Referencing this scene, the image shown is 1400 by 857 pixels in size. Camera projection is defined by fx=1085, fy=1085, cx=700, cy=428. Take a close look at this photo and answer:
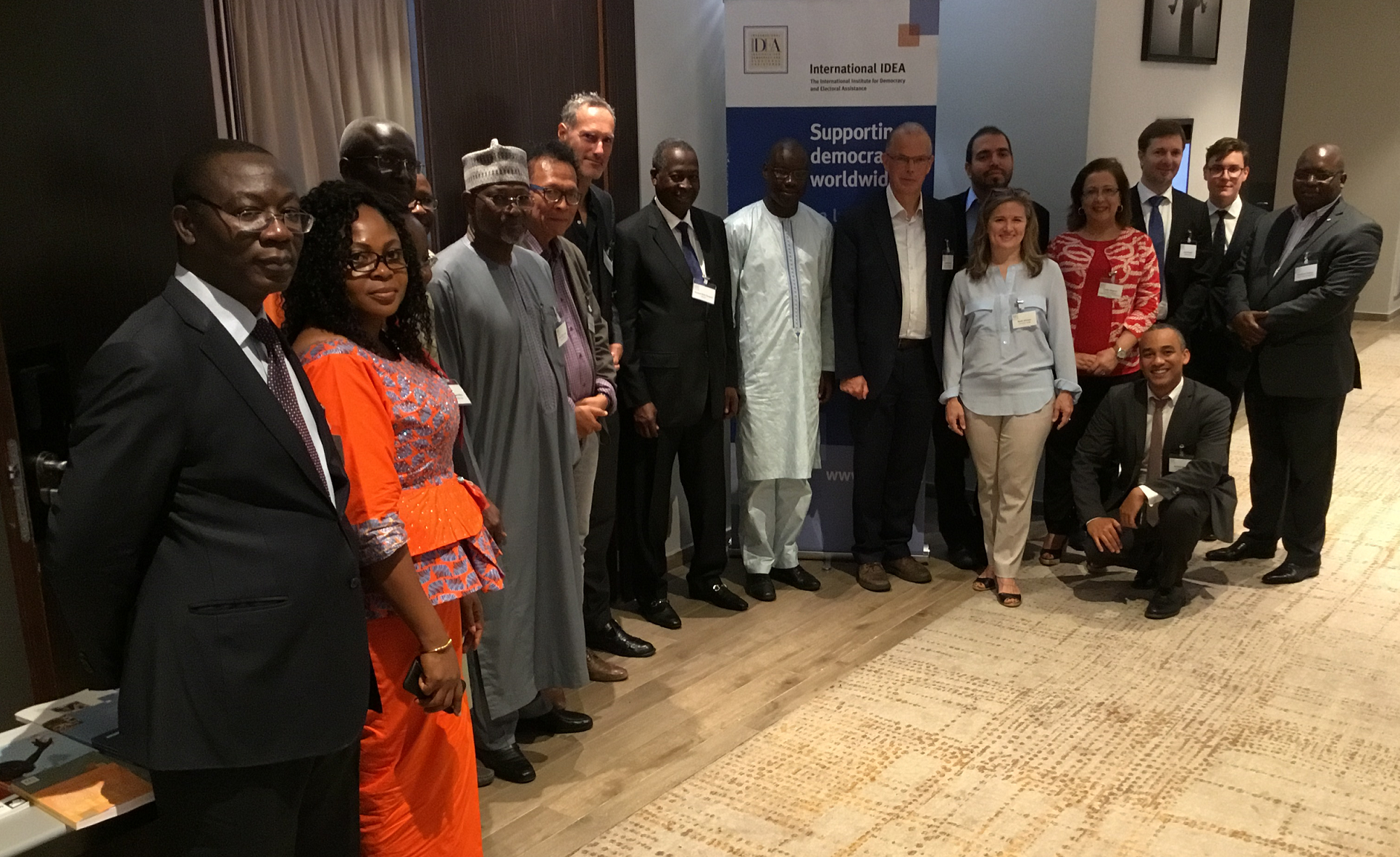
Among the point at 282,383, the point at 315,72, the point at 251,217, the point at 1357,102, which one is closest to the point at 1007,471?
the point at 315,72

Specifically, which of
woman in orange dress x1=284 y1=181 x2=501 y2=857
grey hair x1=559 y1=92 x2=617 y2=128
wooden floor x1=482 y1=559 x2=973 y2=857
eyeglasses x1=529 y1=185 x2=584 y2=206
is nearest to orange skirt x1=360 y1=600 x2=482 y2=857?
woman in orange dress x1=284 y1=181 x2=501 y2=857

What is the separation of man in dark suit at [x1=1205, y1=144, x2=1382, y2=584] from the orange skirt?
11.5ft

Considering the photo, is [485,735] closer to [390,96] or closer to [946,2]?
[390,96]

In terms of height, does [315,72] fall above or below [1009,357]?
above

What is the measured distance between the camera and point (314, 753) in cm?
158

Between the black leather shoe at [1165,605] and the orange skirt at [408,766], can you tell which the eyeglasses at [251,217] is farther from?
the black leather shoe at [1165,605]

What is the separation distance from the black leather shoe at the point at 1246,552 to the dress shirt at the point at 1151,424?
2.52 ft

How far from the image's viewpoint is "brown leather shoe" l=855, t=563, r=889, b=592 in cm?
429

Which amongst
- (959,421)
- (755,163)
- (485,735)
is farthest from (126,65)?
(959,421)

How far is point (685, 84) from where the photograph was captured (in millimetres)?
4316

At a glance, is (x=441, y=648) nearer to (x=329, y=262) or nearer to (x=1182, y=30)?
(x=329, y=262)

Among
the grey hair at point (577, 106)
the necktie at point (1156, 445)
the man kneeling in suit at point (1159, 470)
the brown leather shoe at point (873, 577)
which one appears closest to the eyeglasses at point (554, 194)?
the grey hair at point (577, 106)

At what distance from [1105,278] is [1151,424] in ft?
1.96

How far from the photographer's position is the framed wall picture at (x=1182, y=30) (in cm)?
540
